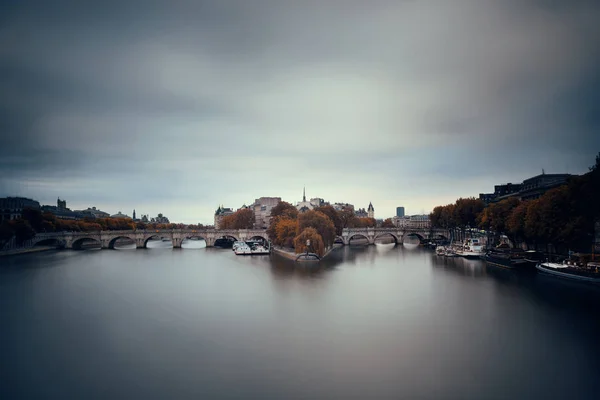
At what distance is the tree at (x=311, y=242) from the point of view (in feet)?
205

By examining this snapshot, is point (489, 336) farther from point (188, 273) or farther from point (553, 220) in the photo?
point (188, 273)

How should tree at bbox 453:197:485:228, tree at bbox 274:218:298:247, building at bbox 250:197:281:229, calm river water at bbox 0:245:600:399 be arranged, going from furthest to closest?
building at bbox 250:197:281:229
tree at bbox 453:197:485:228
tree at bbox 274:218:298:247
calm river water at bbox 0:245:600:399

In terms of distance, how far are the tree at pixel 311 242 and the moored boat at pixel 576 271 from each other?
98.2ft

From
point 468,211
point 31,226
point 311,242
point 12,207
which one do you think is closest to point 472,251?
point 468,211

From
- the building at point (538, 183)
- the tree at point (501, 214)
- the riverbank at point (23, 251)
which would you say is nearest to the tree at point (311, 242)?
the tree at point (501, 214)

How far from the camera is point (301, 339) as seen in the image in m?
23.8

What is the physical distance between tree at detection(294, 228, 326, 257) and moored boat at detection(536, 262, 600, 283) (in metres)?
29.9

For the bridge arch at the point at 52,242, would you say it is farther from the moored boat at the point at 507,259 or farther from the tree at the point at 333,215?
the moored boat at the point at 507,259

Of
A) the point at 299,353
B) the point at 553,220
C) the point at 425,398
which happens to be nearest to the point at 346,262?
the point at 553,220

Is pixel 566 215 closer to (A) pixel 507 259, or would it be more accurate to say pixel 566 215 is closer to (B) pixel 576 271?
(B) pixel 576 271

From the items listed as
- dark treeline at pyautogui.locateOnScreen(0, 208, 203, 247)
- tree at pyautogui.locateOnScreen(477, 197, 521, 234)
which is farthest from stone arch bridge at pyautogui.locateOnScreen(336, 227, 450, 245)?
dark treeline at pyautogui.locateOnScreen(0, 208, 203, 247)

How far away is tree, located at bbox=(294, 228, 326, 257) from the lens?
62.4 m

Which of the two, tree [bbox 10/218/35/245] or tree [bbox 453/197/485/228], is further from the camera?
tree [bbox 453/197/485/228]

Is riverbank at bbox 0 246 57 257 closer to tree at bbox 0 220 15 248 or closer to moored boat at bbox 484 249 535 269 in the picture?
tree at bbox 0 220 15 248
